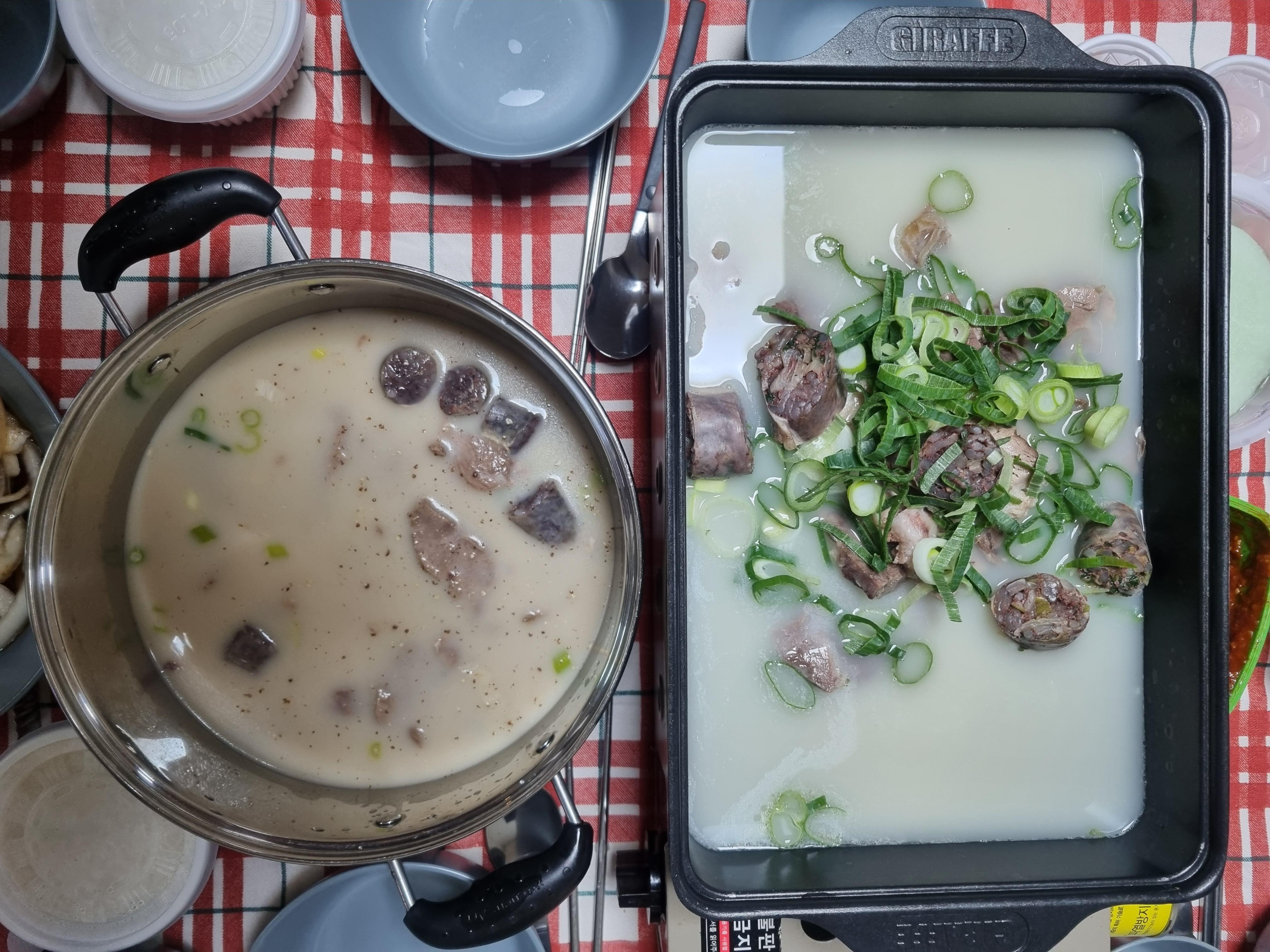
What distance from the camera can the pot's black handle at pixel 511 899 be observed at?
1096 mm

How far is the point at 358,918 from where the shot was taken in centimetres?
141

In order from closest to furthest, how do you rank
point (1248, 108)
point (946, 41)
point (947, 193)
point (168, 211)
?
point (168, 211) → point (946, 41) → point (947, 193) → point (1248, 108)

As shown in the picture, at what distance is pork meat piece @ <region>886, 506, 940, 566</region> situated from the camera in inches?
51.7

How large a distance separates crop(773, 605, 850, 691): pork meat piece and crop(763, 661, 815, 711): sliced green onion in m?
0.01

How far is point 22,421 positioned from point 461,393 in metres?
0.69

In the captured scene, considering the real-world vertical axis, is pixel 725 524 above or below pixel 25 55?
below

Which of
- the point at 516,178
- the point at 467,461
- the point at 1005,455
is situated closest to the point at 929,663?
the point at 1005,455

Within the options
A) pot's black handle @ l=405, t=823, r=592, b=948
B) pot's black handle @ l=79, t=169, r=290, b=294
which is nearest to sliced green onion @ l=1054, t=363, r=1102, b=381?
pot's black handle @ l=405, t=823, r=592, b=948

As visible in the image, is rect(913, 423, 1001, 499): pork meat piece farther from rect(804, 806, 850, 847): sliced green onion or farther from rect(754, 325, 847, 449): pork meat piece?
rect(804, 806, 850, 847): sliced green onion

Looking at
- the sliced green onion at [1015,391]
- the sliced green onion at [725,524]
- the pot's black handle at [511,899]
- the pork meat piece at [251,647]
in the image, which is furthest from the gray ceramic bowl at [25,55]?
the sliced green onion at [1015,391]

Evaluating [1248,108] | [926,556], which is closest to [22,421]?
[926,556]

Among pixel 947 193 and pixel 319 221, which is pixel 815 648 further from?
pixel 319 221

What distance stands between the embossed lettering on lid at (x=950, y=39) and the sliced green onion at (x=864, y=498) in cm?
62

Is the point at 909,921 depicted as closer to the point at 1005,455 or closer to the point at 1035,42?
the point at 1005,455
